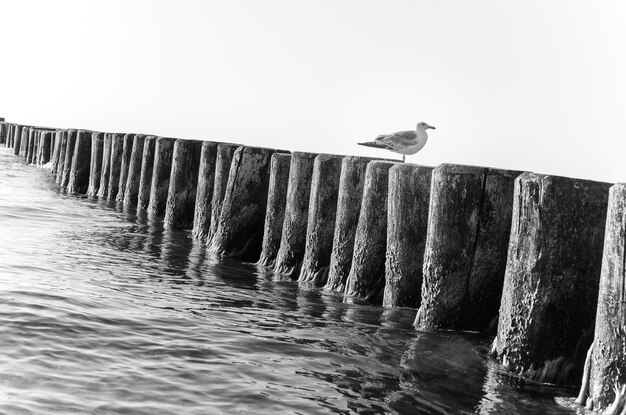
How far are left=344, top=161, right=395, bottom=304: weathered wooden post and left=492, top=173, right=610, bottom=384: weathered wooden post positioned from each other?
2.38m

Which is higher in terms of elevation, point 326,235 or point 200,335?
point 326,235

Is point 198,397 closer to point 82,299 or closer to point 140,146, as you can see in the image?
point 82,299

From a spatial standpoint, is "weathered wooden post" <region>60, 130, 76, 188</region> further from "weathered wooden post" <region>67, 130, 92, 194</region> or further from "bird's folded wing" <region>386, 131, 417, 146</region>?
"bird's folded wing" <region>386, 131, 417, 146</region>

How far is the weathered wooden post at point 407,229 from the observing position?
7383 mm

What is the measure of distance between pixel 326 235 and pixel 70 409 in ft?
14.8

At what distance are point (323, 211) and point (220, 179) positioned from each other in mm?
2635

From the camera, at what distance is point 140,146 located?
1595 cm

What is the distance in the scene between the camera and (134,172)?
16266 millimetres

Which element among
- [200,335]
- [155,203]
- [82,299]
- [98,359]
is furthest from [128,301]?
Result: [155,203]

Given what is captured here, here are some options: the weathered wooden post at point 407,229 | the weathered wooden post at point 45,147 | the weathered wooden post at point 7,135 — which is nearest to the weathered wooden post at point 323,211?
the weathered wooden post at point 407,229

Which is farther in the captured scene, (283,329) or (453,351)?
(283,329)

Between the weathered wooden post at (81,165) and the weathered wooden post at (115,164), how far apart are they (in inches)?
82.4

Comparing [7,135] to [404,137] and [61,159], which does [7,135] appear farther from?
[404,137]

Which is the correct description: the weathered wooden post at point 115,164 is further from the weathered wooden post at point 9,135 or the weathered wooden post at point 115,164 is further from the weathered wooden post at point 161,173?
the weathered wooden post at point 9,135
